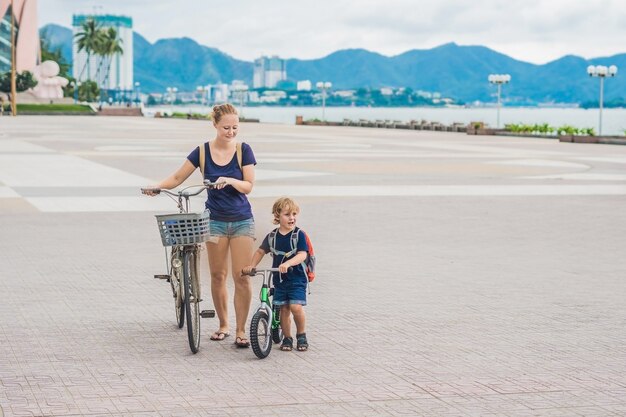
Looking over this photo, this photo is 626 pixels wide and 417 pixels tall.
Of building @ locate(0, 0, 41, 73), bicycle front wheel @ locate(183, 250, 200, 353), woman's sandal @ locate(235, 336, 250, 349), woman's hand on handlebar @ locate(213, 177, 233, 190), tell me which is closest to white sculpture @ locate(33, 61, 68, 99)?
building @ locate(0, 0, 41, 73)

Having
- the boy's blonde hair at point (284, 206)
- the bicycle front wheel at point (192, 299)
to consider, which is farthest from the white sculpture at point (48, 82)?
the boy's blonde hair at point (284, 206)

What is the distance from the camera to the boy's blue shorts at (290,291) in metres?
7.89

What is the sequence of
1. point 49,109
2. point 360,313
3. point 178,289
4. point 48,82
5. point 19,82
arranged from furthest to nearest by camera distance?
point 48,82 < point 19,82 < point 49,109 < point 360,313 < point 178,289

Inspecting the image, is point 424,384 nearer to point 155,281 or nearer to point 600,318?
point 600,318

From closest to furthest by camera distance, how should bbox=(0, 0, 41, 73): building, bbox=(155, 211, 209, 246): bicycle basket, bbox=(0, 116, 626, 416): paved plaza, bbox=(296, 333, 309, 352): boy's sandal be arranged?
1. bbox=(0, 116, 626, 416): paved plaza
2. bbox=(155, 211, 209, 246): bicycle basket
3. bbox=(296, 333, 309, 352): boy's sandal
4. bbox=(0, 0, 41, 73): building

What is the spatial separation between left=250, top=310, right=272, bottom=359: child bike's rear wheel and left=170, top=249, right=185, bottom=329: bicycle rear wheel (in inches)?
27.2

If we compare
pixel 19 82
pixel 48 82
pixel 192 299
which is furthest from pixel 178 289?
pixel 48 82

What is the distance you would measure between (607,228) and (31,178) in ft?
44.0

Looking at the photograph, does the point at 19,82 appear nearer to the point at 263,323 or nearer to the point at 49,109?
the point at 49,109

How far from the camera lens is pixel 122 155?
3556 centimetres

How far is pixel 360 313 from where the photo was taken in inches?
371

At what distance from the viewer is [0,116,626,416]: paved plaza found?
263 inches

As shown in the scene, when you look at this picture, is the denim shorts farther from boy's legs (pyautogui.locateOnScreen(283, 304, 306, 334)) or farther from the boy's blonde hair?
boy's legs (pyautogui.locateOnScreen(283, 304, 306, 334))

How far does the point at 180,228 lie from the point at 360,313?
236cm
